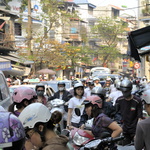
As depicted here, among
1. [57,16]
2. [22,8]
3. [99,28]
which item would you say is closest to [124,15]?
[99,28]

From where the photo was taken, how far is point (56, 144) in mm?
3174

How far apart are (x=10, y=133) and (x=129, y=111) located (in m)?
5.90

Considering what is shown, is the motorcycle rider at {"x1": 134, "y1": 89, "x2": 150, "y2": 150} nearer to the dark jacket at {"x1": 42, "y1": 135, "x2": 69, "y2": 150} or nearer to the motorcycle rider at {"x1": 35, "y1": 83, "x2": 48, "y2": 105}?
the dark jacket at {"x1": 42, "y1": 135, "x2": 69, "y2": 150}

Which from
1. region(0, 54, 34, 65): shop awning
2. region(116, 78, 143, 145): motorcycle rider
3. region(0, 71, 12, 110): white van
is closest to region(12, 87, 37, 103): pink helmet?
region(0, 71, 12, 110): white van

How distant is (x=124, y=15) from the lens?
102062 millimetres

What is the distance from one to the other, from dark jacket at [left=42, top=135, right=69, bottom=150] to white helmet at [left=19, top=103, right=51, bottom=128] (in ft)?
0.68

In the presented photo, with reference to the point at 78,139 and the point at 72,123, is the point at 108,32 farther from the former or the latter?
the point at 78,139

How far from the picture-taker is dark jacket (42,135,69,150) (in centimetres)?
312

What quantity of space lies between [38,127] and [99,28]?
59079mm

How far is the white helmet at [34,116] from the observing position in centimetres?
338

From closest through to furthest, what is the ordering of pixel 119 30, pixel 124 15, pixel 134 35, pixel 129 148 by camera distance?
pixel 129 148 < pixel 134 35 < pixel 119 30 < pixel 124 15

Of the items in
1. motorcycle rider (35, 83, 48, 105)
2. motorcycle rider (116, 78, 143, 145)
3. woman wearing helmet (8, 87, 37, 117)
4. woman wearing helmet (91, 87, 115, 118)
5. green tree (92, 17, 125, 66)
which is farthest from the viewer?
green tree (92, 17, 125, 66)

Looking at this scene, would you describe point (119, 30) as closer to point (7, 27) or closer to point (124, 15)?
point (7, 27)

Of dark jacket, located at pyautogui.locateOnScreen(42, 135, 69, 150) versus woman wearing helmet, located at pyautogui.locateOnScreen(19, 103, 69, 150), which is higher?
woman wearing helmet, located at pyautogui.locateOnScreen(19, 103, 69, 150)
